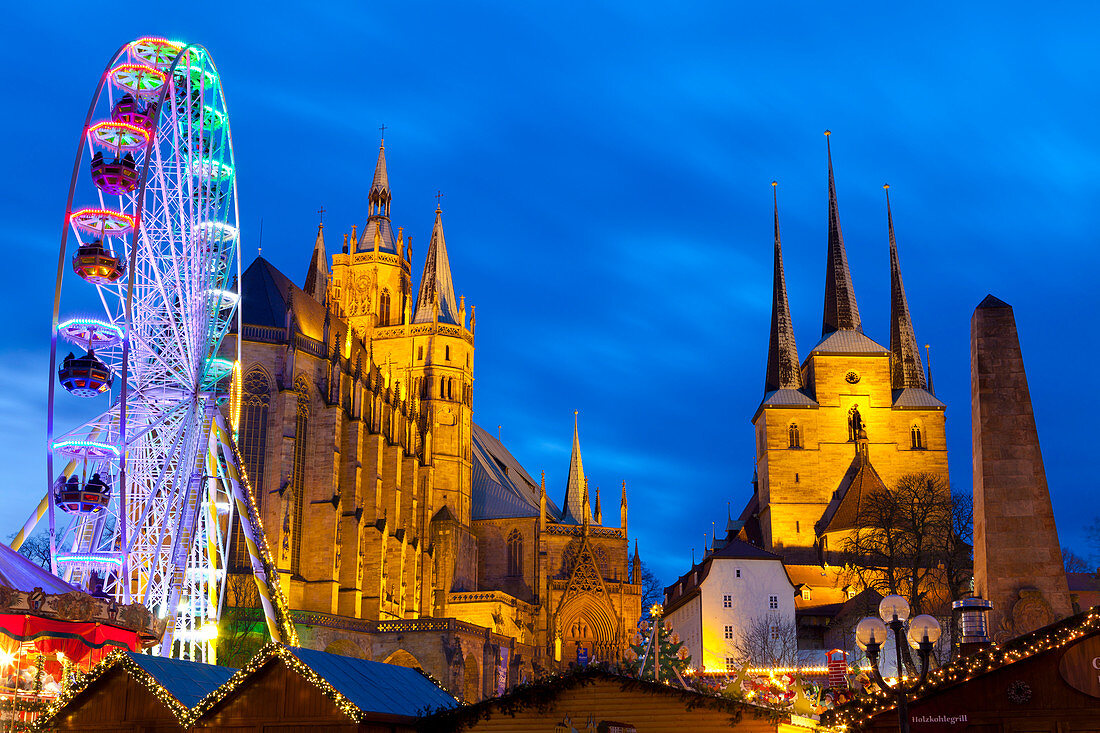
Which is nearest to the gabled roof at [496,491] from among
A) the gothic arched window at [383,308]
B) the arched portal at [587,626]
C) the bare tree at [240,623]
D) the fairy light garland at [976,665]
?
the arched portal at [587,626]

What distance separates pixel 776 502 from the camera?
229 ft

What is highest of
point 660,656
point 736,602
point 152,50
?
point 152,50

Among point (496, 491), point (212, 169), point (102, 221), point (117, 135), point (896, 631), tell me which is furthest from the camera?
point (496, 491)

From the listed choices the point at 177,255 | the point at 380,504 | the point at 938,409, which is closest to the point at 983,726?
the point at 177,255

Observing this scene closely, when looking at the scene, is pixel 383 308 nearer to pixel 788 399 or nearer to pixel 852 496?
pixel 788 399

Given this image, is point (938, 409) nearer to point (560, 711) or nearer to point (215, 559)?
point (215, 559)

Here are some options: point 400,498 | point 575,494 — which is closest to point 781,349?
point 575,494

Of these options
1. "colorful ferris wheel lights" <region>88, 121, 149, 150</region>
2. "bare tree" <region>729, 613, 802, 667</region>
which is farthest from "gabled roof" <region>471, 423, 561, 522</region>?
"colorful ferris wheel lights" <region>88, 121, 149, 150</region>

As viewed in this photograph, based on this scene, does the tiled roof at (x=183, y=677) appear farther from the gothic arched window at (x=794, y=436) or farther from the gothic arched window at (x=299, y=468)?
the gothic arched window at (x=794, y=436)

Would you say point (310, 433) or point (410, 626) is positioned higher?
point (310, 433)

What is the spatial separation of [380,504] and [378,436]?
3293 millimetres

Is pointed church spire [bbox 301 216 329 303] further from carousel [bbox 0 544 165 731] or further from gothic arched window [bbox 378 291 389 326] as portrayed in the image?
carousel [bbox 0 544 165 731]

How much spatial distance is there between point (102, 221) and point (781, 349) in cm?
5011

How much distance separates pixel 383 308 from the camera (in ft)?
235
